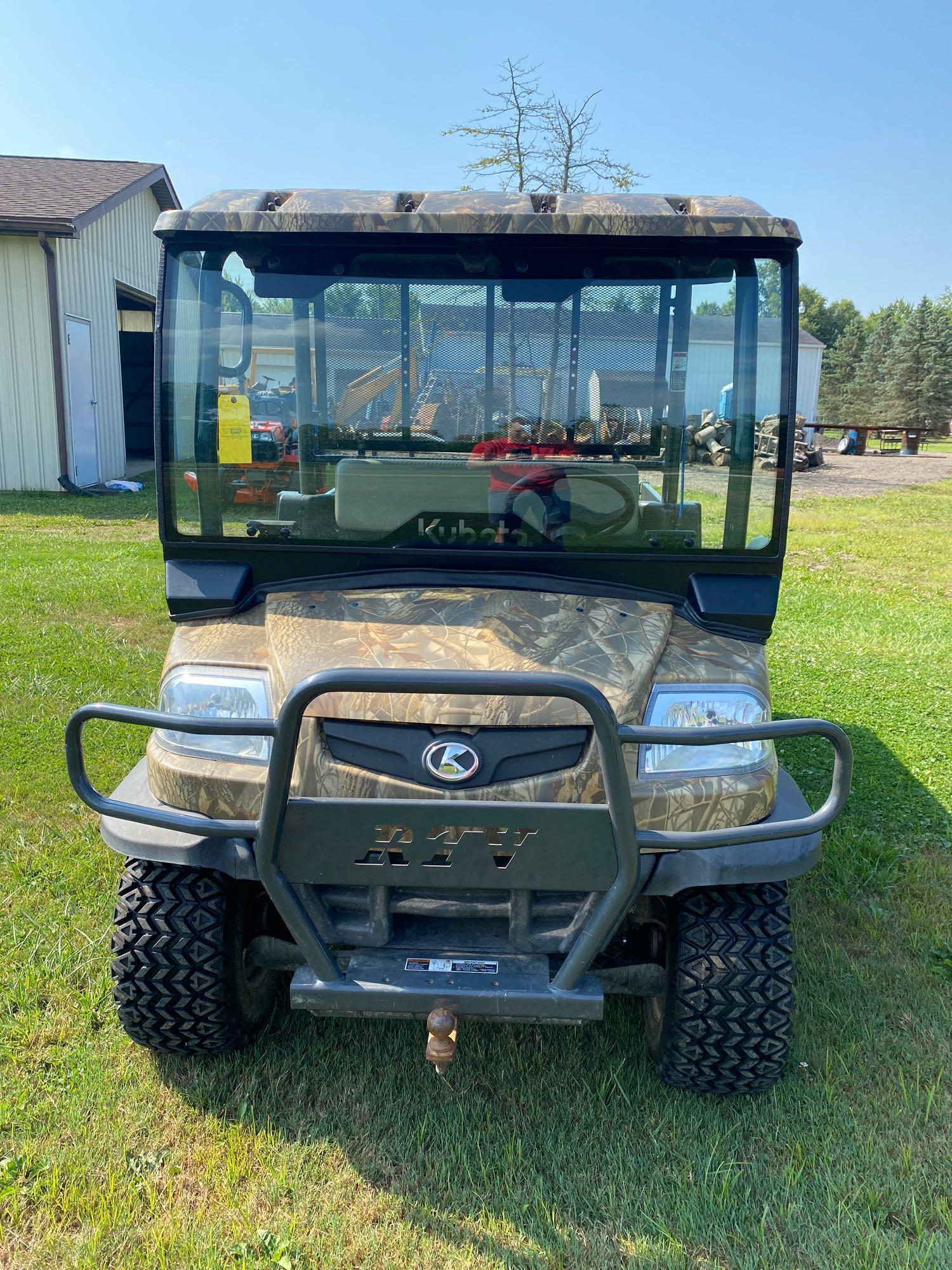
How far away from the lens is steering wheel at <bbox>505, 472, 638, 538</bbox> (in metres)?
2.83

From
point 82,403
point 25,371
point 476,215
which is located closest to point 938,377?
point 82,403

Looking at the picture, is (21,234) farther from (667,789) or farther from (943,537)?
(667,789)

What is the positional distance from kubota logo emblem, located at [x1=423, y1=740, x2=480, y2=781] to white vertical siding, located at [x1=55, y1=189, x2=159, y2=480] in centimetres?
1399

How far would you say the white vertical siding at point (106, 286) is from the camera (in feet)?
47.6

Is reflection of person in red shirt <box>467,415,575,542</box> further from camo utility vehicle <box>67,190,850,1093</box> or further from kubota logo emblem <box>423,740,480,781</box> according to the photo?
kubota logo emblem <box>423,740,480,781</box>

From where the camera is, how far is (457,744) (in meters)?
2.16

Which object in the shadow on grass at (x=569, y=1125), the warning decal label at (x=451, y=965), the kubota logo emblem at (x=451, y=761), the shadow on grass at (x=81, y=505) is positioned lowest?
the shadow on grass at (x=569, y=1125)

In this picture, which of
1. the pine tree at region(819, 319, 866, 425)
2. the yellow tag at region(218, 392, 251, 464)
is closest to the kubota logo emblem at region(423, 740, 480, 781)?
the yellow tag at region(218, 392, 251, 464)

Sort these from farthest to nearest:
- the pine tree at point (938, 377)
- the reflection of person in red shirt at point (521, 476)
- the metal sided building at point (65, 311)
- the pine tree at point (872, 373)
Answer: the pine tree at point (872, 373)
the pine tree at point (938, 377)
the metal sided building at point (65, 311)
the reflection of person in red shirt at point (521, 476)

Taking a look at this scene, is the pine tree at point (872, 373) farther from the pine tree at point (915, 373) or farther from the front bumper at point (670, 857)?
the front bumper at point (670, 857)

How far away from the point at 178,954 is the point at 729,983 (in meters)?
1.38

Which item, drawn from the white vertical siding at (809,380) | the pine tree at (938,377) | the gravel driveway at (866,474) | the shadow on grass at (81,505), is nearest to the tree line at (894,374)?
the pine tree at (938,377)

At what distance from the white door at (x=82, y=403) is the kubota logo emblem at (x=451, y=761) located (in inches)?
558

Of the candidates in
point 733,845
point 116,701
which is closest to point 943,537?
point 116,701
